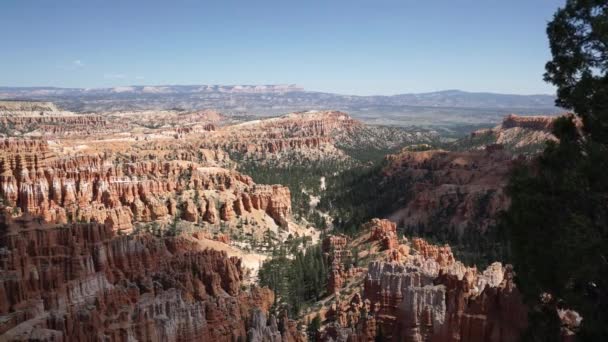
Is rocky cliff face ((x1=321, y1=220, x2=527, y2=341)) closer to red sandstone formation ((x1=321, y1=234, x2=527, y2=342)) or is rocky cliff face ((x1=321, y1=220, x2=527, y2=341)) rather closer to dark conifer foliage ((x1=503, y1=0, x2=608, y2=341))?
red sandstone formation ((x1=321, y1=234, x2=527, y2=342))

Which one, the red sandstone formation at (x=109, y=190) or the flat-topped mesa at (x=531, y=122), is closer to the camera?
the red sandstone formation at (x=109, y=190)

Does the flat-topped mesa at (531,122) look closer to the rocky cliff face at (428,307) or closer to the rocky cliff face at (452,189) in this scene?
the rocky cliff face at (452,189)

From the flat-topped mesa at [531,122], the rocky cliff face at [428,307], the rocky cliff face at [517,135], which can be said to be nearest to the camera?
the rocky cliff face at [428,307]

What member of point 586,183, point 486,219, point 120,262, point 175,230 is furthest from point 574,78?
point 486,219

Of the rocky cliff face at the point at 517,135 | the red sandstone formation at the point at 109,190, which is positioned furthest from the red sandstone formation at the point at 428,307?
the rocky cliff face at the point at 517,135

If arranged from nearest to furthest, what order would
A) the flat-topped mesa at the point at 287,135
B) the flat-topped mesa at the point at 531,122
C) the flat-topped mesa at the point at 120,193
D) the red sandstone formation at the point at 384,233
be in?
the red sandstone formation at the point at 384,233 < the flat-topped mesa at the point at 120,193 < the flat-topped mesa at the point at 531,122 < the flat-topped mesa at the point at 287,135

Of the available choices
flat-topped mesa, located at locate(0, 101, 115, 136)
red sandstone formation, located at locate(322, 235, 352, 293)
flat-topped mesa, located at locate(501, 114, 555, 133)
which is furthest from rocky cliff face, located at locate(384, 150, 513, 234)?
flat-topped mesa, located at locate(0, 101, 115, 136)

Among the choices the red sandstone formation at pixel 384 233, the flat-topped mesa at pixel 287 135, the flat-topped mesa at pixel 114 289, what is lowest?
the flat-topped mesa at pixel 287 135
